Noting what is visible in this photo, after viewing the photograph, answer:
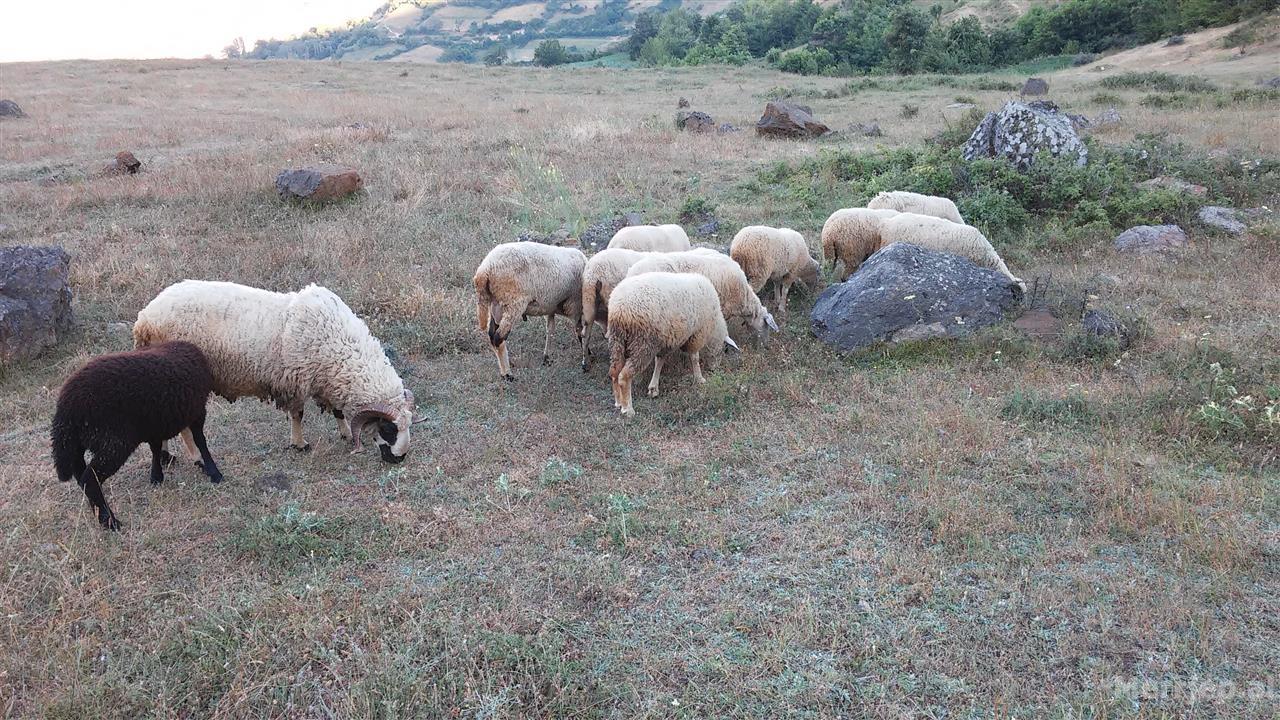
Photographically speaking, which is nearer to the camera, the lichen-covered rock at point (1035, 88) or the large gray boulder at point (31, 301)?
the large gray boulder at point (31, 301)

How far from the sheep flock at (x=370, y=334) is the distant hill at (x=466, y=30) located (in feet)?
312

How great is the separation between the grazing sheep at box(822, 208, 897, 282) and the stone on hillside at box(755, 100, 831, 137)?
995 centimetres

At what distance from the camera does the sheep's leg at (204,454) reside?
584 cm

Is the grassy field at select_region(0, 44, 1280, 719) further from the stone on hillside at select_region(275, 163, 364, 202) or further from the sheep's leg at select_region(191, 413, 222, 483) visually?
the stone on hillside at select_region(275, 163, 364, 202)

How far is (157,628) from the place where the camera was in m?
4.15

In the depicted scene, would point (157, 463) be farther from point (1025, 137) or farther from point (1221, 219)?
point (1221, 219)

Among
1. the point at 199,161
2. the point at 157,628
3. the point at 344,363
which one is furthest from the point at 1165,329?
the point at 199,161

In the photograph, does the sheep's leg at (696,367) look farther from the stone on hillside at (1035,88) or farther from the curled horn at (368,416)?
the stone on hillside at (1035,88)

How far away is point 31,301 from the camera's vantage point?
27.1 feet

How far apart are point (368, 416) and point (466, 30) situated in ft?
481

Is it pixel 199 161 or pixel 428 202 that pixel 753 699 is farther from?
pixel 199 161

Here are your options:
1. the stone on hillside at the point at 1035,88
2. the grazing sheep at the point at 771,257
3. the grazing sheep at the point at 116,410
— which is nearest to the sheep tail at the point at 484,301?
the grazing sheep at the point at 116,410

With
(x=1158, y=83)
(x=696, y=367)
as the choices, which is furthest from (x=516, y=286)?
(x=1158, y=83)

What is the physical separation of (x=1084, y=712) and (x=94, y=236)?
14.0 metres
